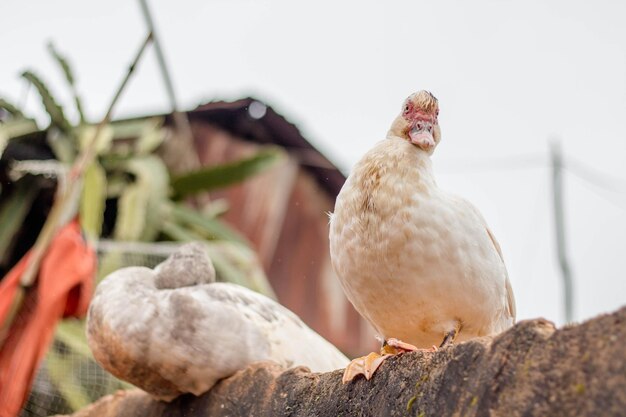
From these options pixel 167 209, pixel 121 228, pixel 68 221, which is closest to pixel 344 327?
pixel 167 209

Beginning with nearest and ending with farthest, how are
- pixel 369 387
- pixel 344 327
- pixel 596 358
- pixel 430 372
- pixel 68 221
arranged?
pixel 596 358
pixel 430 372
pixel 369 387
pixel 68 221
pixel 344 327

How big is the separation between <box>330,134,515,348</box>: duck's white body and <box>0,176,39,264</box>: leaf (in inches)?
189

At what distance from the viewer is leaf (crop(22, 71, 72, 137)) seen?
765 centimetres

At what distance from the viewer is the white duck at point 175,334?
3650mm

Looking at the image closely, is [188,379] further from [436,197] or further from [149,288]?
[436,197]

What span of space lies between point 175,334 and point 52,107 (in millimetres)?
4726

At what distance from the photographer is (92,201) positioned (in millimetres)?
6711

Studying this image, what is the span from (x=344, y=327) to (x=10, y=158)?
4.10m

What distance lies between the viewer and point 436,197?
3057 millimetres

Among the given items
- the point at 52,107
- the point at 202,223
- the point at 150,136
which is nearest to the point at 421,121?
the point at 202,223

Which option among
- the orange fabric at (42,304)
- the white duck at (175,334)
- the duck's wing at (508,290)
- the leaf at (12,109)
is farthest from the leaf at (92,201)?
the duck's wing at (508,290)

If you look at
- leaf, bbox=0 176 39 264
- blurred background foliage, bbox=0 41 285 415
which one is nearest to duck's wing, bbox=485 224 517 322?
blurred background foliage, bbox=0 41 285 415

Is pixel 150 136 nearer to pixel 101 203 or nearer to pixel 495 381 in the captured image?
pixel 101 203

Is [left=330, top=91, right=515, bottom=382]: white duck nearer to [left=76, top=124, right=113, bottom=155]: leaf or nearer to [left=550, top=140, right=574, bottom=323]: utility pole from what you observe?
[left=76, top=124, right=113, bottom=155]: leaf
